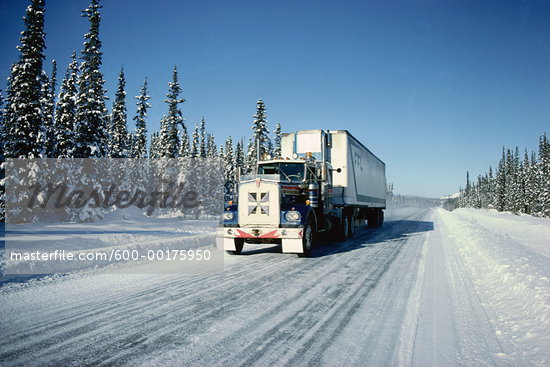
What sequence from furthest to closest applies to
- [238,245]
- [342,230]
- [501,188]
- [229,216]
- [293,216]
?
[501,188], [342,230], [238,245], [229,216], [293,216]

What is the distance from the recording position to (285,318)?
4719 millimetres

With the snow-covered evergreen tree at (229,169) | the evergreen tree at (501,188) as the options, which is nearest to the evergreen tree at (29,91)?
the snow-covered evergreen tree at (229,169)

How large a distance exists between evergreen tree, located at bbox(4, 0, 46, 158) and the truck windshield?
21.3 metres

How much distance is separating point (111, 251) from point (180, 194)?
31.9 meters

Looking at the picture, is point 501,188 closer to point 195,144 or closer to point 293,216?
point 195,144

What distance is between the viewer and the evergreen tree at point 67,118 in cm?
2697

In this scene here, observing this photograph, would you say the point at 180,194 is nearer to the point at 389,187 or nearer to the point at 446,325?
the point at 446,325

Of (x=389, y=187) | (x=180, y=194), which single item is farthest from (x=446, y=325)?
(x=389, y=187)

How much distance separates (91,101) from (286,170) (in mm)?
23648

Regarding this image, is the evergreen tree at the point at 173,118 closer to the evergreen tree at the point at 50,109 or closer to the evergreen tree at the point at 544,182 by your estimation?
the evergreen tree at the point at 50,109

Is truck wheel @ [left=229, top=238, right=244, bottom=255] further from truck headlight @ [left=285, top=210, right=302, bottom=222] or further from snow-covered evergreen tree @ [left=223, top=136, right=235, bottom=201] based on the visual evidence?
snow-covered evergreen tree @ [left=223, top=136, right=235, bottom=201]

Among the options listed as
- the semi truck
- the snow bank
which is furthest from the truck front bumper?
the snow bank

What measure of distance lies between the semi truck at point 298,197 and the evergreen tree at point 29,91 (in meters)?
18.5

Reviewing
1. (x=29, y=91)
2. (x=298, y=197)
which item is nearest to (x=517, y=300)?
(x=298, y=197)
